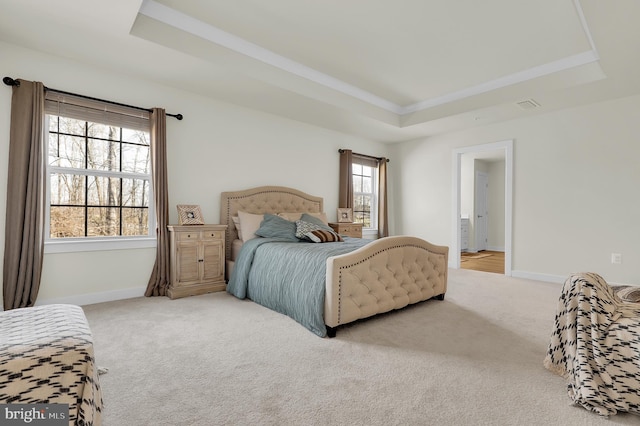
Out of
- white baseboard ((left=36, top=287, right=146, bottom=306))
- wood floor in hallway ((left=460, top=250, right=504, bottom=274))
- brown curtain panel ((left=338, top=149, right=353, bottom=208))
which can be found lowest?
wood floor in hallway ((left=460, top=250, right=504, bottom=274))

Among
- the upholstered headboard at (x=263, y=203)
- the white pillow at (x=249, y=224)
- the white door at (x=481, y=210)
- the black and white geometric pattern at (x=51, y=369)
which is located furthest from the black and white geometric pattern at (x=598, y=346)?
the white door at (x=481, y=210)

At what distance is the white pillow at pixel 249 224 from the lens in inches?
160

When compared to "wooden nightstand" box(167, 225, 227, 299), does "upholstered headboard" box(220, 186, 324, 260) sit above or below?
above

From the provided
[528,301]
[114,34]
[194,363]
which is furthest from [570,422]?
[114,34]

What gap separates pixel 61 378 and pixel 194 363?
1.00 metres

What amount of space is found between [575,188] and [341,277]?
3.85 metres

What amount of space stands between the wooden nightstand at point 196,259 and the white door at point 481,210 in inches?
258

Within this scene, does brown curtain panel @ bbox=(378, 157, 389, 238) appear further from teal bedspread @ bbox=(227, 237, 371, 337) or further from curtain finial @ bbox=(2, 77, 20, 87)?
curtain finial @ bbox=(2, 77, 20, 87)

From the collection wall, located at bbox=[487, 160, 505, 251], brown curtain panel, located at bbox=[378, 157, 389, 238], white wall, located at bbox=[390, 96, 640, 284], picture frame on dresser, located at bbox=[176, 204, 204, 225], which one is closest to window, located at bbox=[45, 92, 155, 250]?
picture frame on dresser, located at bbox=[176, 204, 204, 225]

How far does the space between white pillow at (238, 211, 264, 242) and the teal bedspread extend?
0.84 ft

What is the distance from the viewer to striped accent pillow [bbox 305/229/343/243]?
153 inches

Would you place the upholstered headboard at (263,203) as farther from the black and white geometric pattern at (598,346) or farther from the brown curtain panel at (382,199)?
the black and white geometric pattern at (598,346)

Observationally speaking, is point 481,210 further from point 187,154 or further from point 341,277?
point 187,154

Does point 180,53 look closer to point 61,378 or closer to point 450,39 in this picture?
point 450,39
